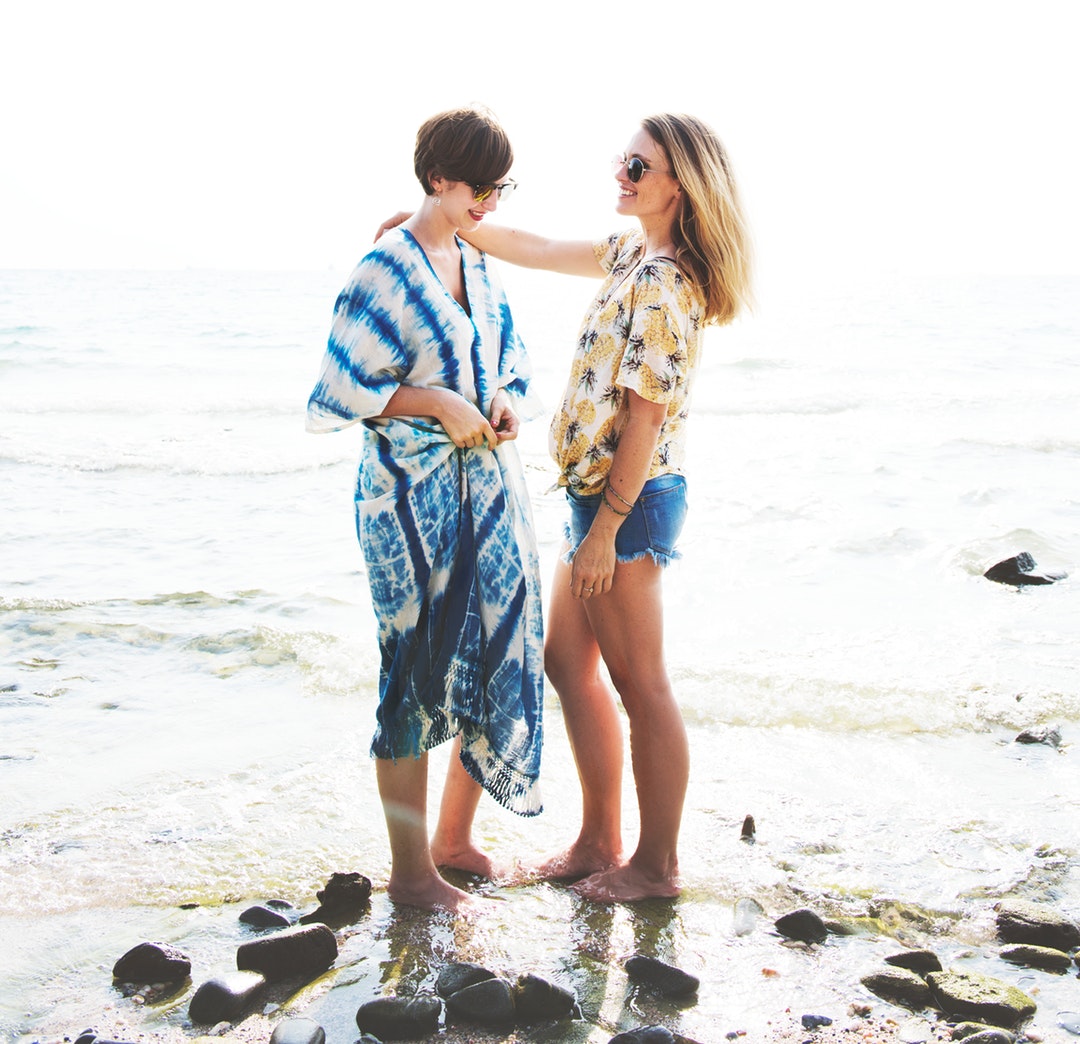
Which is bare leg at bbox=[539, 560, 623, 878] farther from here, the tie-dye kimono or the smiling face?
the smiling face

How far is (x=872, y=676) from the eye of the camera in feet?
17.6

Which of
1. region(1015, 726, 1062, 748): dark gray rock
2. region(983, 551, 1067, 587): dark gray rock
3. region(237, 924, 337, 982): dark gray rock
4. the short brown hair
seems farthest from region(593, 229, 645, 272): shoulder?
region(983, 551, 1067, 587): dark gray rock

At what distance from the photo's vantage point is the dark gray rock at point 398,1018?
2561 mm

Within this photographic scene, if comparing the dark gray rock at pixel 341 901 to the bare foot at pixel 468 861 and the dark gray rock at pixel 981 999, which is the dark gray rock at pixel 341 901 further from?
the dark gray rock at pixel 981 999

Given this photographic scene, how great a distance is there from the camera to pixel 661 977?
9.11ft

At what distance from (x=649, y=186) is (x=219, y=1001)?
2354 mm

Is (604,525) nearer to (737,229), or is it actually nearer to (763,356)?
(737,229)

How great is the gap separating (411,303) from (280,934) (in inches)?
66.8

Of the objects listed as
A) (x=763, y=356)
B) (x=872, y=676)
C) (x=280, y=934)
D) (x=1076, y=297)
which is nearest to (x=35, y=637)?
(x=280, y=934)

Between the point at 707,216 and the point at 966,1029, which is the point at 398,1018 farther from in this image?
the point at 707,216

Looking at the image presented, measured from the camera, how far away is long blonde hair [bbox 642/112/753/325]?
9.41 feet

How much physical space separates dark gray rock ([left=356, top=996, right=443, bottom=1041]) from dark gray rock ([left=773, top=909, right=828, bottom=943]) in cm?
106

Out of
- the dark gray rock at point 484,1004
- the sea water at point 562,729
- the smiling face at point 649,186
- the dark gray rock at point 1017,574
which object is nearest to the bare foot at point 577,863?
the sea water at point 562,729

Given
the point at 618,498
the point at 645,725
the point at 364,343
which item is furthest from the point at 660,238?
the point at 645,725
